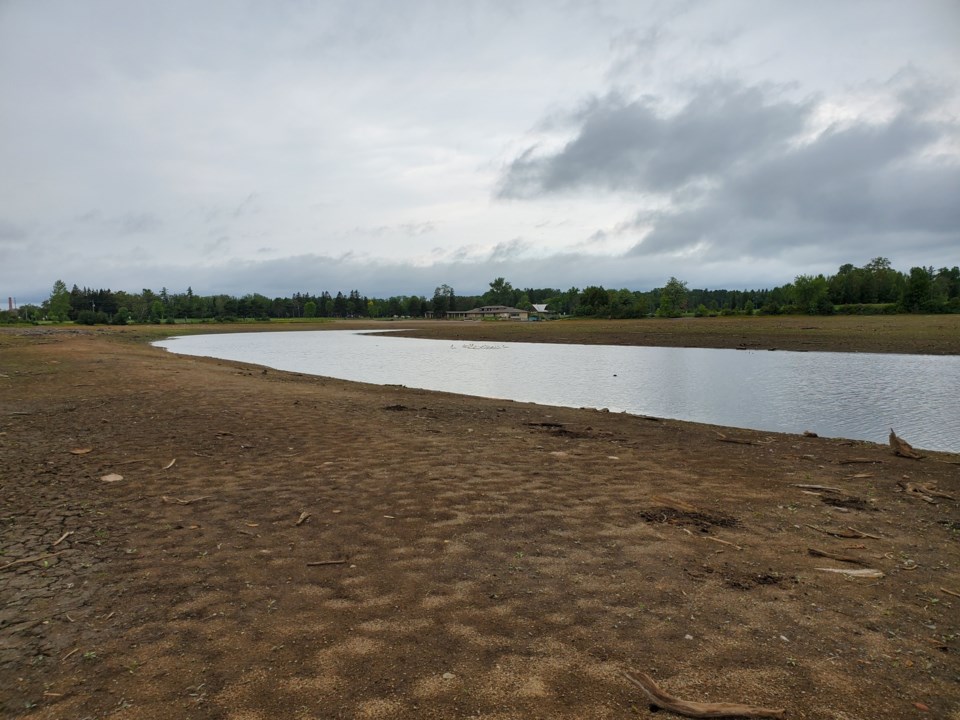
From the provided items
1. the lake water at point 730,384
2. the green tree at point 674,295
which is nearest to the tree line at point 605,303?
the green tree at point 674,295

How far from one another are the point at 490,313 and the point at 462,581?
557 feet

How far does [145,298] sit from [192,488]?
174231mm

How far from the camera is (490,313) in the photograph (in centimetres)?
17362

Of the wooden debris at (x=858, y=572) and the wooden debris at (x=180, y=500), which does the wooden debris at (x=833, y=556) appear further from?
the wooden debris at (x=180, y=500)

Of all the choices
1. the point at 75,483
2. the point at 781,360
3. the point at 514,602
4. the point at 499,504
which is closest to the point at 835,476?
the point at 499,504

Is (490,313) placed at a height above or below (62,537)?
above

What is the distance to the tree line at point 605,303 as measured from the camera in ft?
256

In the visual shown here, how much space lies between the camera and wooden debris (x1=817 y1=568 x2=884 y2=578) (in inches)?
197

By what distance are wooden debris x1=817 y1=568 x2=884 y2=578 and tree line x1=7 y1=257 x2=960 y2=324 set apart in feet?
275

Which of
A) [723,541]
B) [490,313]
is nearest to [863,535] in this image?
[723,541]

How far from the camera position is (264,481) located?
7832 mm

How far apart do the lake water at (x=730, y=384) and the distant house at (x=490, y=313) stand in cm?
12516

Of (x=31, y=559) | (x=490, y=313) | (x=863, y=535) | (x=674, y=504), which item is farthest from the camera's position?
(x=490, y=313)

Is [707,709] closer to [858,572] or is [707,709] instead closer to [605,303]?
[858,572]
